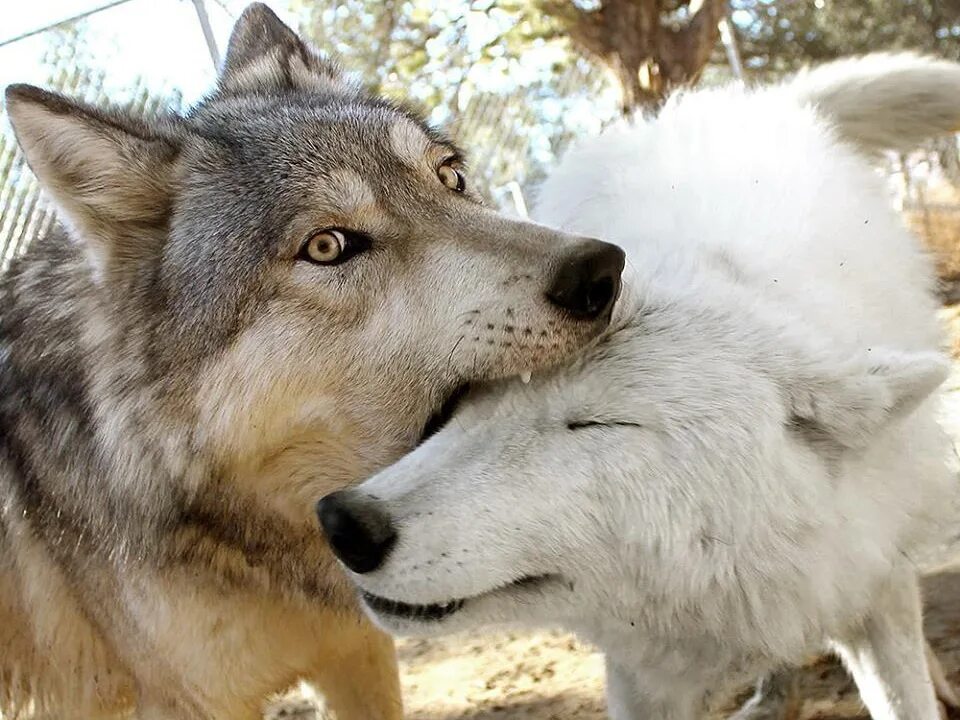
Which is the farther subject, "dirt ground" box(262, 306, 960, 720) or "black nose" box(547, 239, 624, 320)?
"dirt ground" box(262, 306, 960, 720)

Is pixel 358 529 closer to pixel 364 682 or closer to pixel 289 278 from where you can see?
pixel 289 278

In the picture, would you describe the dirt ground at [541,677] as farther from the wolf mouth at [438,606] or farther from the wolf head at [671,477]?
the wolf mouth at [438,606]

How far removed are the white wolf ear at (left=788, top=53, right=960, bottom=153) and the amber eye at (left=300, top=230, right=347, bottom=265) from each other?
169 centimetres

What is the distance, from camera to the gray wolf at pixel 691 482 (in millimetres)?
1553

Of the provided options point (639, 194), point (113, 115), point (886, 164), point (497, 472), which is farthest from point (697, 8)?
point (497, 472)

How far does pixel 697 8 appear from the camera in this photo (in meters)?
7.29

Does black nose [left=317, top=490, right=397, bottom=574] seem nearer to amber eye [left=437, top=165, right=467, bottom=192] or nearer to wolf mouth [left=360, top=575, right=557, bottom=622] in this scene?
wolf mouth [left=360, top=575, right=557, bottom=622]

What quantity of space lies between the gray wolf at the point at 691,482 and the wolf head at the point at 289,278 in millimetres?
172

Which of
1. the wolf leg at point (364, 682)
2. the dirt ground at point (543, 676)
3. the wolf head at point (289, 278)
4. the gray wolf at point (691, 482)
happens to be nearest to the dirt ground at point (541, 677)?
the dirt ground at point (543, 676)

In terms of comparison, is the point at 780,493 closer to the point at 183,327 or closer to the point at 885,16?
the point at 183,327

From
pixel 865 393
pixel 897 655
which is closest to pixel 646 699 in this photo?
pixel 897 655

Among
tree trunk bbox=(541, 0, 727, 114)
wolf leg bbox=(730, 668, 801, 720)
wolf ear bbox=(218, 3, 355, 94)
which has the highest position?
tree trunk bbox=(541, 0, 727, 114)

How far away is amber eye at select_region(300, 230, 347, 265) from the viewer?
1.95 metres

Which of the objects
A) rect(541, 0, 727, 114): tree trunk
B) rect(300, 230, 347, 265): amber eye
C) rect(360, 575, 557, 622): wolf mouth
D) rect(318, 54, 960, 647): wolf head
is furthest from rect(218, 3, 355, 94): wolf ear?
rect(541, 0, 727, 114): tree trunk
